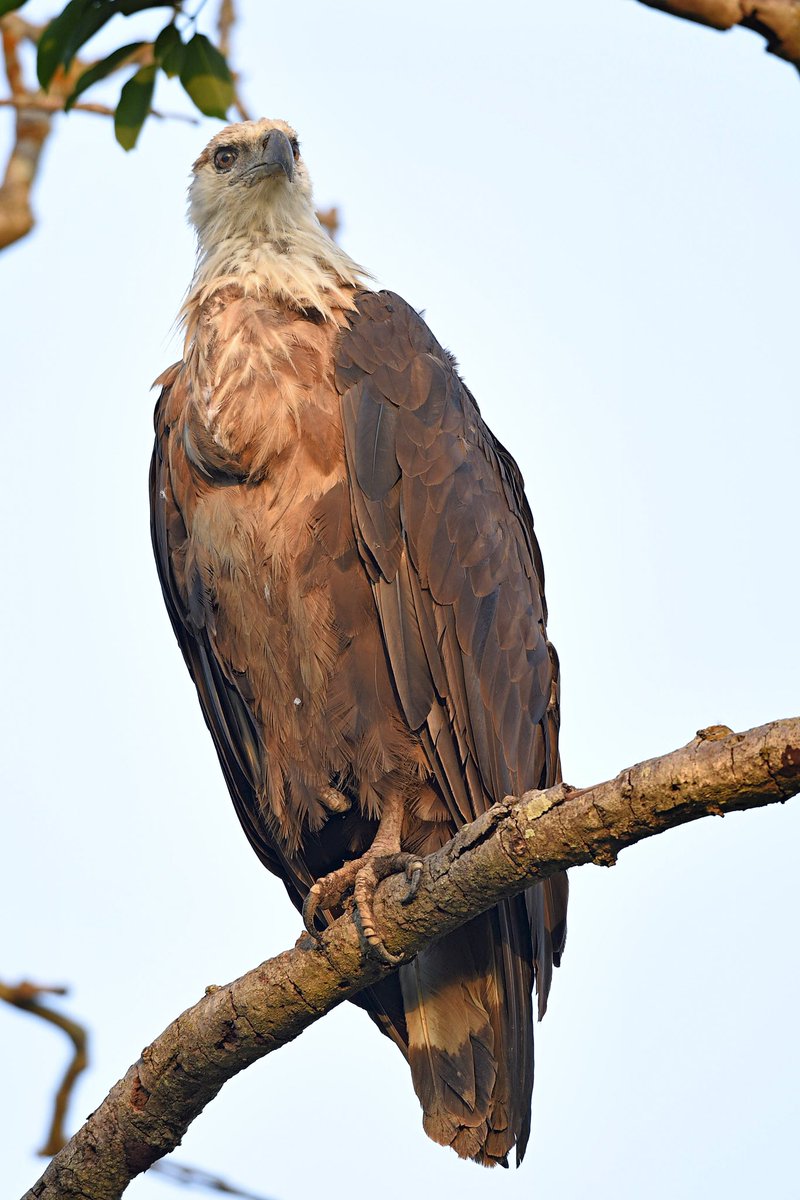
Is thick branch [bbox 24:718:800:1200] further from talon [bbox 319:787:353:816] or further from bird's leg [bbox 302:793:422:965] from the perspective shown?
talon [bbox 319:787:353:816]

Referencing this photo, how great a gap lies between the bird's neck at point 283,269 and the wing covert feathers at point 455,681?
1.21ft

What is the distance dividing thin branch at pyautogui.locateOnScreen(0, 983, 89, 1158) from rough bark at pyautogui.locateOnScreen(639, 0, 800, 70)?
3.79m

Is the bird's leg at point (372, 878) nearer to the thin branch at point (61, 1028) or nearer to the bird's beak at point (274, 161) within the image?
the thin branch at point (61, 1028)

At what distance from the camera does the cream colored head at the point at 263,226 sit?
18.1 ft

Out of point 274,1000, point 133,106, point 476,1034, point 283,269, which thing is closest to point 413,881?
point 274,1000

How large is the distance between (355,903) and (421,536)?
139cm

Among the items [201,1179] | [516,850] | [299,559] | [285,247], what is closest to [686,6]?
[516,850]

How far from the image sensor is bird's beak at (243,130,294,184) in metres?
5.85

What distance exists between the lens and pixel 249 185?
5926 millimetres

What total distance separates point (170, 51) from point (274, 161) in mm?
3095

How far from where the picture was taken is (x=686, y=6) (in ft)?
6.34

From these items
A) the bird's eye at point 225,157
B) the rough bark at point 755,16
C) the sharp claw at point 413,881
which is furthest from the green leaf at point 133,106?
the bird's eye at point 225,157

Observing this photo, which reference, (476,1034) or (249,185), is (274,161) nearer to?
(249,185)

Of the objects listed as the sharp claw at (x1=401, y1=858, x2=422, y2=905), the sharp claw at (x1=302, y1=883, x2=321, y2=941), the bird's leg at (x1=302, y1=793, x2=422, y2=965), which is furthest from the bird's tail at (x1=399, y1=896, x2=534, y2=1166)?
the sharp claw at (x1=401, y1=858, x2=422, y2=905)
